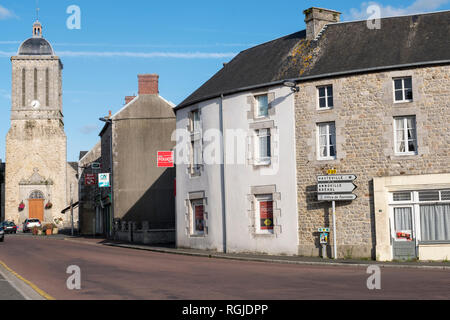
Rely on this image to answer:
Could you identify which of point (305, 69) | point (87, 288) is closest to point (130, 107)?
point (305, 69)

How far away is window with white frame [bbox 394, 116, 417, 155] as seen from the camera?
23452mm

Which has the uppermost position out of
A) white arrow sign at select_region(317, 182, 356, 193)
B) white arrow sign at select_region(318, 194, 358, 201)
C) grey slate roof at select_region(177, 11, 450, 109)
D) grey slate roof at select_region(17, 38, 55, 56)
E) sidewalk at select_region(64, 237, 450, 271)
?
grey slate roof at select_region(17, 38, 55, 56)

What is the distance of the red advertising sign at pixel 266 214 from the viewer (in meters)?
26.4

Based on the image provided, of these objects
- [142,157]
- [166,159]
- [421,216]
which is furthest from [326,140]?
[142,157]

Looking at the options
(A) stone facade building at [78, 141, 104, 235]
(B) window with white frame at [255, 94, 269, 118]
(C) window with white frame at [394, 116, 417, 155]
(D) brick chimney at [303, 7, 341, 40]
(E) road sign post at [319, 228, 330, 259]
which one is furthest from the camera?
(A) stone facade building at [78, 141, 104, 235]

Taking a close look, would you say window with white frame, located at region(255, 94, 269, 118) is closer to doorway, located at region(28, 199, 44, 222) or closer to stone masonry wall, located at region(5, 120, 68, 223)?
stone masonry wall, located at region(5, 120, 68, 223)

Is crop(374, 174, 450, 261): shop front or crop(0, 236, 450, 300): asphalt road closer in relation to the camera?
crop(0, 236, 450, 300): asphalt road

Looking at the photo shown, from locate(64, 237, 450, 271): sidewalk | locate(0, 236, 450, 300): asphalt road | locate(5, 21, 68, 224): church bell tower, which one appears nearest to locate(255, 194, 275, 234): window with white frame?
locate(64, 237, 450, 271): sidewalk

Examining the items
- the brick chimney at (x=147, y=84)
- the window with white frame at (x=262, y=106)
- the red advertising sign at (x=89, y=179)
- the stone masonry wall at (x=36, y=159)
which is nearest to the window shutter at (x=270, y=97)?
the window with white frame at (x=262, y=106)

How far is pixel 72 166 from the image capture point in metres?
85.2

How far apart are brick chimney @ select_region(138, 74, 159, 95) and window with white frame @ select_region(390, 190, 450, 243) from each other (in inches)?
A: 973

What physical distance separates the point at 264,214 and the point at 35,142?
188ft

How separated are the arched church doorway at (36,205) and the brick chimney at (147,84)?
38.2m
